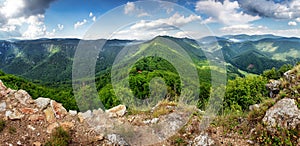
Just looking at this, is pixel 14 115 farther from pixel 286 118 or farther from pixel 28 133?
pixel 286 118

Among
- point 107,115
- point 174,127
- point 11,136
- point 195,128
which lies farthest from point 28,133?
point 195,128

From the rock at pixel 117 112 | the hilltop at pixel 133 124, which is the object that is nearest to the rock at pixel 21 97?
the hilltop at pixel 133 124

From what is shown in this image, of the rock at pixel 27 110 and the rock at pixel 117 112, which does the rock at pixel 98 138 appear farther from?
the rock at pixel 27 110

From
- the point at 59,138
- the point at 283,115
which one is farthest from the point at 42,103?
the point at 283,115

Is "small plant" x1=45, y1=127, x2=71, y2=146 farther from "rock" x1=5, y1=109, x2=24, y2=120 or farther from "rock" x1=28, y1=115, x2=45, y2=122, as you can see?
"rock" x1=5, y1=109, x2=24, y2=120

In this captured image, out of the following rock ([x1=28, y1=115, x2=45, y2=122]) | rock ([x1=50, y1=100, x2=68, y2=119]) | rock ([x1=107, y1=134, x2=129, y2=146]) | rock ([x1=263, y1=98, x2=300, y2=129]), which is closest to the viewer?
rock ([x1=263, y1=98, x2=300, y2=129])

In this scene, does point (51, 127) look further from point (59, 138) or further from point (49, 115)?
point (59, 138)

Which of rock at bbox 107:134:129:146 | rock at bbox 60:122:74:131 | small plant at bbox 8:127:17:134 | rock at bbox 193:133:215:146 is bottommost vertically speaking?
rock at bbox 193:133:215:146

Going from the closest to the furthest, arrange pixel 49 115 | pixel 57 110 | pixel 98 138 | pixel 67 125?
pixel 98 138, pixel 67 125, pixel 49 115, pixel 57 110

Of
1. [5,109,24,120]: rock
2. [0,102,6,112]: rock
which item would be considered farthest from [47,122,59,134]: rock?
[0,102,6,112]: rock
